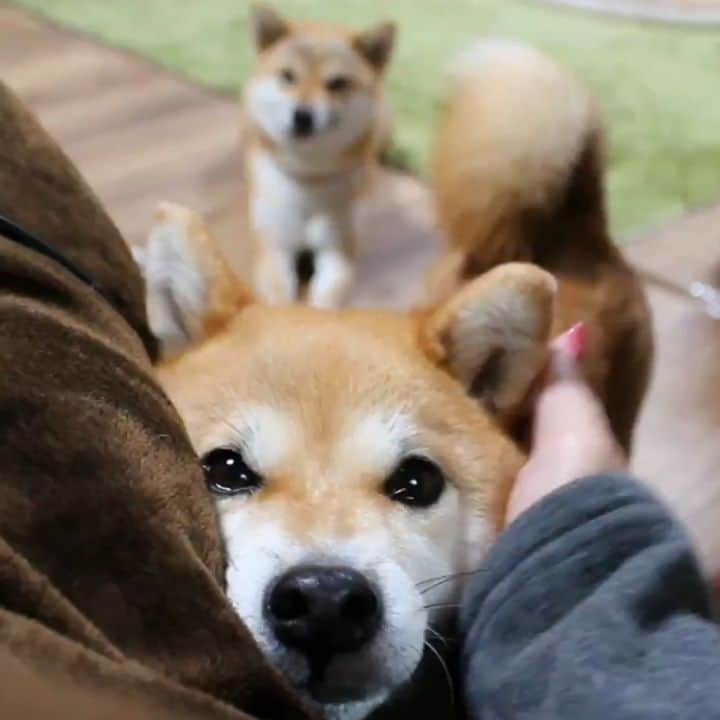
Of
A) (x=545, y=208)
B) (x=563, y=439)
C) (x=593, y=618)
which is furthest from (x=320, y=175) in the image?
(x=593, y=618)

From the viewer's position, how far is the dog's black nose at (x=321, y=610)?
0.54 metres

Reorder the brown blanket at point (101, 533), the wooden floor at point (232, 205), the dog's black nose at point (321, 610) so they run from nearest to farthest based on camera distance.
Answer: the brown blanket at point (101, 533)
the dog's black nose at point (321, 610)
the wooden floor at point (232, 205)

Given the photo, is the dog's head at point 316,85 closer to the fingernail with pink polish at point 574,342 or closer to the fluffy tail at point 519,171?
the fluffy tail at point 519,171

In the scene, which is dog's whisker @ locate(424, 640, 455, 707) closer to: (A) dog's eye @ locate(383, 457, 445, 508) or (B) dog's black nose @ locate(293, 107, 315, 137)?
(A) dog's eye @ locate(383, 457, 445, 508)

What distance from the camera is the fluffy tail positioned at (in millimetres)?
1131

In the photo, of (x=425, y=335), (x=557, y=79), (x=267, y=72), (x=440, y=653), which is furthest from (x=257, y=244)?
(x=440, y=653)

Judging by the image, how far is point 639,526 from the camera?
541mm

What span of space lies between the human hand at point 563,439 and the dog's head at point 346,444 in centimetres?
2

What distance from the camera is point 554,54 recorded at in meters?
2.50

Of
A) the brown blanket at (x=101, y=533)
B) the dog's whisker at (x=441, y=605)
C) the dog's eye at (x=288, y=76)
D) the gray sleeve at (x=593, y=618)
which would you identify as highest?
the brown blanket at (x=101, y=533)

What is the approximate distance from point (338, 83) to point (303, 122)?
0.28ft

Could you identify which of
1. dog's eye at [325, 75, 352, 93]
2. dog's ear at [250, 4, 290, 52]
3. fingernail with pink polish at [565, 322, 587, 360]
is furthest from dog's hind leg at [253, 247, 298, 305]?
fingernail with pink polish at [565, 322, 587, 360]

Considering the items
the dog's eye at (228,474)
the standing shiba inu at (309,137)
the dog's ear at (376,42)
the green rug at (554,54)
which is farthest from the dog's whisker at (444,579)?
the dog's ear at (376,42)

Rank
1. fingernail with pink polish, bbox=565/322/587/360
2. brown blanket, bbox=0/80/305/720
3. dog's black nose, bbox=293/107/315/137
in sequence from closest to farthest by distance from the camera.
A: brown blanket, bbox=0/80/305/720, fingernail with pink polish, bbox=565/322/587/360, dog's black nose, bbox=293/107/315/137
